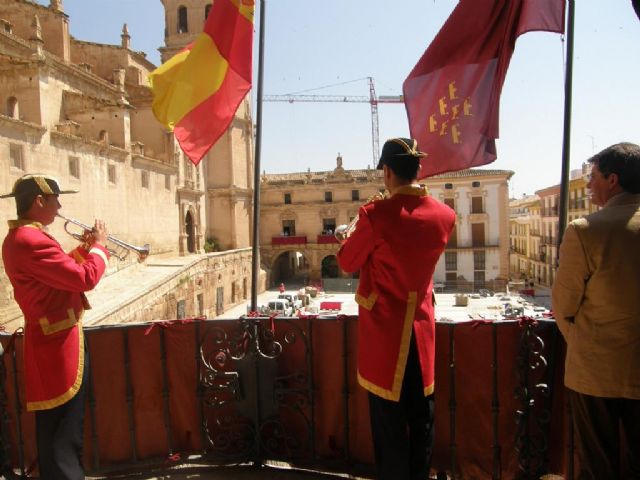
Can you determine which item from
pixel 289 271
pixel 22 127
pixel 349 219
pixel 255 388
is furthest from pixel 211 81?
pixel 289 271

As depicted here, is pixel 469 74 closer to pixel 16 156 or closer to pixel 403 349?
pixel 403 349

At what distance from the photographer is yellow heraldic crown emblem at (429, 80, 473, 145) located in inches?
151

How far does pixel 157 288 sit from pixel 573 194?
27690 millimetres

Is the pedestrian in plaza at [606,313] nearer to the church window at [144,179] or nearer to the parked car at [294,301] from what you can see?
the parked car at [294,301]

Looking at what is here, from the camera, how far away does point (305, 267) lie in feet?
173

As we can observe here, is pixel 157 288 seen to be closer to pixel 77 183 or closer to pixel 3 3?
pixel 77 183

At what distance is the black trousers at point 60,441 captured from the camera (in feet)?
8.75

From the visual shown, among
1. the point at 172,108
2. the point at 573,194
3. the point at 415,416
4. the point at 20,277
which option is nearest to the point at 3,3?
the point at 172,108

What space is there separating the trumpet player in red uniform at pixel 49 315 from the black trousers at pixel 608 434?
2627 mm

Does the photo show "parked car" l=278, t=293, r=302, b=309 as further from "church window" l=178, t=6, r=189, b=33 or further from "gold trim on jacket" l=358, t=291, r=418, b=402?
"gold trim on jacket" l=358, t=291, r=418, b=402

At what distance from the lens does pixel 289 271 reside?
155 feet

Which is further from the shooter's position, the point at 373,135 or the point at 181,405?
the point at 373,135

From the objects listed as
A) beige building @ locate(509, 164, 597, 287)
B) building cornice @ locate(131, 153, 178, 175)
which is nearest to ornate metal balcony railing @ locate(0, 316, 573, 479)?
building cornice @ locate(131, 153, 178, 175)

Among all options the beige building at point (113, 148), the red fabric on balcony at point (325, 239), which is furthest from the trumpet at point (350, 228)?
the red fabric on balcony at point (325, 239)
